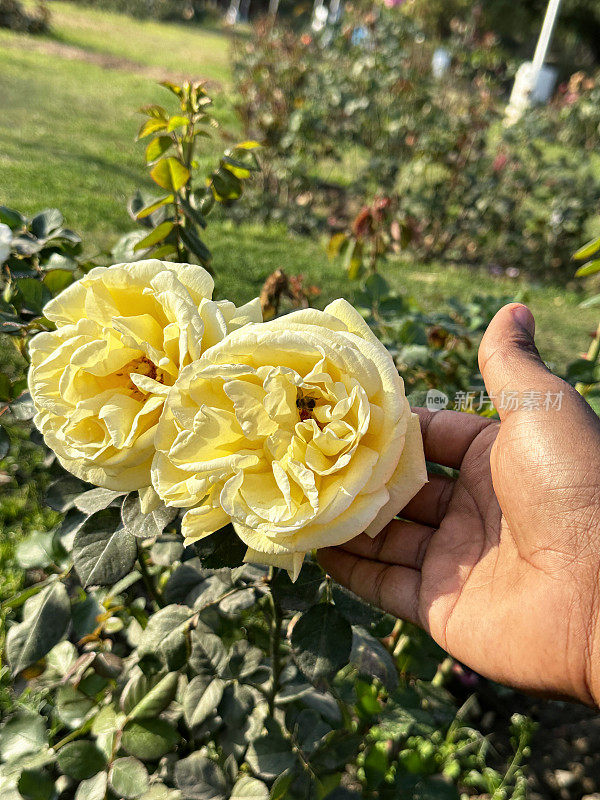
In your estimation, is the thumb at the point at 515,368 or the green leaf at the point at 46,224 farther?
the green leaf at the point at 46,224

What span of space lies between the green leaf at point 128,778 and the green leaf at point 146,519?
65 centimetres

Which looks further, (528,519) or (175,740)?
(175,740)

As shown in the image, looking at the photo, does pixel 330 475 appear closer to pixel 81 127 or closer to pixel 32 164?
pixel 32 164

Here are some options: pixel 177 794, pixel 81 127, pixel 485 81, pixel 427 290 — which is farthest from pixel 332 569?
pixel 81 127

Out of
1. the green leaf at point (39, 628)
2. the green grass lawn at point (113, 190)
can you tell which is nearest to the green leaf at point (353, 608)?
the green leaf at point (39, 628)

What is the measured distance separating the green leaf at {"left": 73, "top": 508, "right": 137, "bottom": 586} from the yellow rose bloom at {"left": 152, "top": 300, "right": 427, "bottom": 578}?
0.21m

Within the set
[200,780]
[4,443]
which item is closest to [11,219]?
[4,443]

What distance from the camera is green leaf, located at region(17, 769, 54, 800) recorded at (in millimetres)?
1179

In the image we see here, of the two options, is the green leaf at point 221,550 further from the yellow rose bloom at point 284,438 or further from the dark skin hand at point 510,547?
the dark skin hand at point 510,547

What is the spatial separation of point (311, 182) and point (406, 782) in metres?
5.70

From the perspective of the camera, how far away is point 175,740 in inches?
49.3

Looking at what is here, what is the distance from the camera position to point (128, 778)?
118cm

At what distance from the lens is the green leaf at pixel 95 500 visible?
3.03ft

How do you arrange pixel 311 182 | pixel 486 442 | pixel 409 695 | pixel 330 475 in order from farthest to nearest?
pixel 311 182
pixel 409 695
pixel 486 442
pixel 330 475
